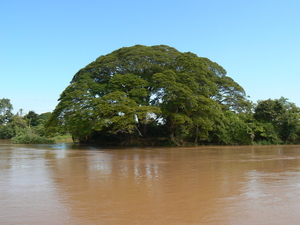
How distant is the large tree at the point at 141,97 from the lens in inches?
887

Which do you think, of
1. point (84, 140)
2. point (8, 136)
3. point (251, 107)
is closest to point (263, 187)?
point (251, 107)

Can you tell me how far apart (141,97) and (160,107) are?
2197 mm

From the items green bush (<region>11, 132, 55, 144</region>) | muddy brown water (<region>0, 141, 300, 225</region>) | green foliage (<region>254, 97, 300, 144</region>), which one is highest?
green foliage (<region>254, 97, 300, 144</region>)

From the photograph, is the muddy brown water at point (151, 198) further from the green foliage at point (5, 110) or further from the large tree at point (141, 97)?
the green foliage at point (5, 110)

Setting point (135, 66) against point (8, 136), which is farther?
point (8, 136)

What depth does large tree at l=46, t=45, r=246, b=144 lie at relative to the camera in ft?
73.9

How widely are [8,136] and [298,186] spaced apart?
54.0 m

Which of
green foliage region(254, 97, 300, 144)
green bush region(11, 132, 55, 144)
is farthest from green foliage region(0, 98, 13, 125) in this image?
green foliage region(254, 97, 300, 144)

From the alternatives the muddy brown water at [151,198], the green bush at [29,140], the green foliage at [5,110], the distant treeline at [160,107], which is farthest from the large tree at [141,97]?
the green foliage at [5,110]

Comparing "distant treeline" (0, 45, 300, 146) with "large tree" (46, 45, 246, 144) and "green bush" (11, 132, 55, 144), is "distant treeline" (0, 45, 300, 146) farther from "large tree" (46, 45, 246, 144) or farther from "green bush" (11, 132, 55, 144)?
"green bush" (11, 132, 55, 144)

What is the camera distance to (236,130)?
2762 centimetres

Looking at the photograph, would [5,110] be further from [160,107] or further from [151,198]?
[151,198]

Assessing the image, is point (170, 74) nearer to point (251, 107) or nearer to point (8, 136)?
point (251, 107)

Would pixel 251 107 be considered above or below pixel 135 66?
below
